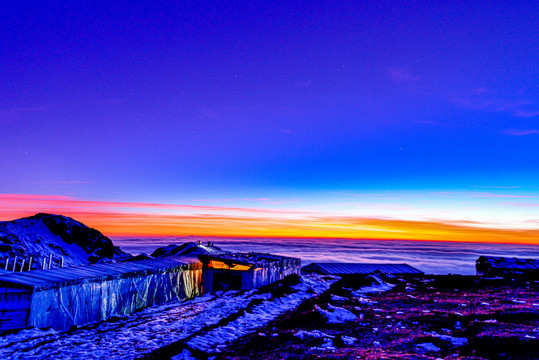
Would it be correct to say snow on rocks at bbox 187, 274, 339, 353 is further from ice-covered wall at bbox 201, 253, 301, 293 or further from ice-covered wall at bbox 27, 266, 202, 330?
ice-covered wall at bbox 27, 266, 202, 330

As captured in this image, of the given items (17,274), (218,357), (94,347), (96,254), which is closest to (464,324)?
(218,357)

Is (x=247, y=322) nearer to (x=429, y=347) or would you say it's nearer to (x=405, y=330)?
(x=405, y=330)

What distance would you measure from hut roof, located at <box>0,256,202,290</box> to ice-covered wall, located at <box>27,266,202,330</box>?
205mm

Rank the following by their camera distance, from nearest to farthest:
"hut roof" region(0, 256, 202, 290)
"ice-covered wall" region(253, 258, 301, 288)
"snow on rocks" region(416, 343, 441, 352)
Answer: "snow on rocks" region(416, 343, 441, 352)
"hut roof" region(0, 256, 202, 290)
"ice-covered wall" region(253, 258, 301, 288)

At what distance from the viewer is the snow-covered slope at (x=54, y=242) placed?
30.2m

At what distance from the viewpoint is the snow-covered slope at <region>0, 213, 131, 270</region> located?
30.2m

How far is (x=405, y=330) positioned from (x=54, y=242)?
32.5 m

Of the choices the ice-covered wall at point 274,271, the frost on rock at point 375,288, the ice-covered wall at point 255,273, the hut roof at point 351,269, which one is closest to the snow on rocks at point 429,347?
the frost on rock at point 375,288

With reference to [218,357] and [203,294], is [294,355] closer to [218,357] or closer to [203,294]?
[218,357]

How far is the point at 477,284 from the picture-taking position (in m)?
27.2

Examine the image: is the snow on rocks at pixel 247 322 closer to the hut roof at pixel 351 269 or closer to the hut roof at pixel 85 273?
the hut roof at pixel 85 273

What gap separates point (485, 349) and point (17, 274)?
17.1m

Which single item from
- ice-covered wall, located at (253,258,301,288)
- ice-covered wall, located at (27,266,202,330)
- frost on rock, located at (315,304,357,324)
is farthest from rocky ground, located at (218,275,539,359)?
ice-covered wall, located at (27,266,202,330)

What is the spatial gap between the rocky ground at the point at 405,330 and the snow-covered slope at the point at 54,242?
23260 mm
